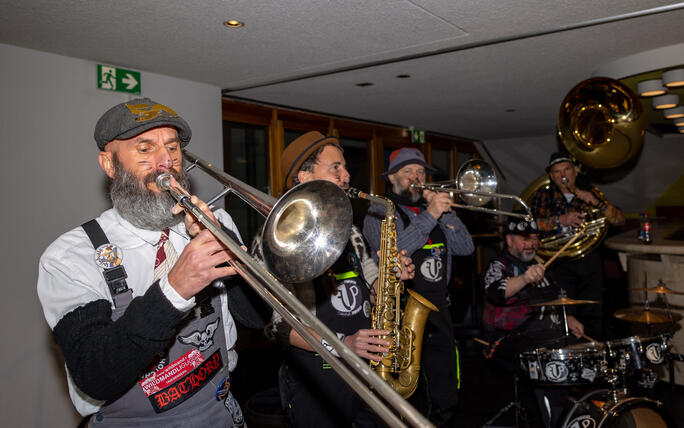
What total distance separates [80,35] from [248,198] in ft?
8.44

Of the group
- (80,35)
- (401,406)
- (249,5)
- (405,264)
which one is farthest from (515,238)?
(80,35)

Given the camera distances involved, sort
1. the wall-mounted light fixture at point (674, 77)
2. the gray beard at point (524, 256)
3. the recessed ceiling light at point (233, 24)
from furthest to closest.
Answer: the wall-mounted light fixture at point (674, 77) → the gray beard at point (524, 256) → the recessed ceiling light at point (233, 24)

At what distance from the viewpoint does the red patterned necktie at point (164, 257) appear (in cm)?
158

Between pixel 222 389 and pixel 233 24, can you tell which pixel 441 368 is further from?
pixel 233 24

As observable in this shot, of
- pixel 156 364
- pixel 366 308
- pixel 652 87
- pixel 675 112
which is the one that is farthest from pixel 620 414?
pixel 675 112

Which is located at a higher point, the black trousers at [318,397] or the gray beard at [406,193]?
the gray beard at [406,193]

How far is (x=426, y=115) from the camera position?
700 centimetres

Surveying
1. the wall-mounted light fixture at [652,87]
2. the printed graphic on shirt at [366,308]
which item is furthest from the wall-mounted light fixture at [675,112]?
the printed graphic on shirt at [366,308]

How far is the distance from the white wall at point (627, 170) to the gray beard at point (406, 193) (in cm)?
679

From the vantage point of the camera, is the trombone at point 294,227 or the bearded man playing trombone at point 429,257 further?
the bearded man playing trombone at point 429,257

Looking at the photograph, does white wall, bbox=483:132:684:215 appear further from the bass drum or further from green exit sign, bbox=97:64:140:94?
green exit sign, bbox=97:64:140:94

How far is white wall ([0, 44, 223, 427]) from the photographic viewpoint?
3.50m

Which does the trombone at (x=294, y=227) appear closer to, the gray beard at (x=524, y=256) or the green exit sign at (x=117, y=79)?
the gray beard at (x=524, y=256)

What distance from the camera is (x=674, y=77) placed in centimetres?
442
